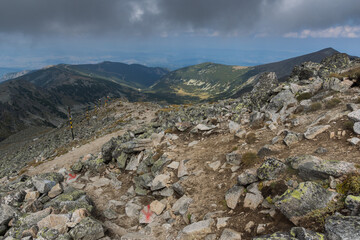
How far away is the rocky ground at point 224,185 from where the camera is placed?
24.6 feet

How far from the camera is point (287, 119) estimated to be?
16656mm

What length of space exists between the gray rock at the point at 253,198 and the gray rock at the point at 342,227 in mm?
3129

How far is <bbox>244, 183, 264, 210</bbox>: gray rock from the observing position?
9.12m

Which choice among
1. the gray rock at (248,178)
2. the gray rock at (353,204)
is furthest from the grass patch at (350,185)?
the gray rock at (248,178)

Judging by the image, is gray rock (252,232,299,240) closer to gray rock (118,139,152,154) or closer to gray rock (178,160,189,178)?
gray rock (178,160,189,178)

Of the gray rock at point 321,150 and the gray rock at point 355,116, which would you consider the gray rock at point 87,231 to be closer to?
the gray rock at point 321,150

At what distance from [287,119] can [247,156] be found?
679 cm

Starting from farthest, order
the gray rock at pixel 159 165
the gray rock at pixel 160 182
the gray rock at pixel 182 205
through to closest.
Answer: the gray rock at pixel 159 165, the gray rock at pixel 160 182, the gray rock at pixel 182 205

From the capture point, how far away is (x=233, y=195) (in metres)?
10.3

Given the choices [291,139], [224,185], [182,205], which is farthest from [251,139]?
[182,205]

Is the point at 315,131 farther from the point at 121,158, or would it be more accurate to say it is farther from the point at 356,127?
the point at 121,158

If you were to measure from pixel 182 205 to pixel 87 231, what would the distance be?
17.5 ft

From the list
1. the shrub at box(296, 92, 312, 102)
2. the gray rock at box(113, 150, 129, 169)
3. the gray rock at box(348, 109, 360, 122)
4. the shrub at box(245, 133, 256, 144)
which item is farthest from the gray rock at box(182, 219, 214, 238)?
the shrub at box(296, 92, 312, 102)

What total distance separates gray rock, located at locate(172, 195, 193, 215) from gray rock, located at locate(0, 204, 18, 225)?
10753mm
